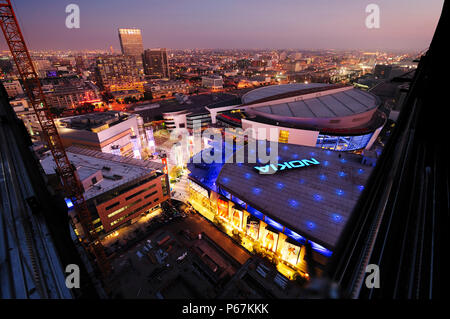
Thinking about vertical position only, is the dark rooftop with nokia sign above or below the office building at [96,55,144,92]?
below

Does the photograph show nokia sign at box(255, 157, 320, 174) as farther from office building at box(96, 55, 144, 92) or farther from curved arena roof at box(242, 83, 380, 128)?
office building at box(96, 55, 144, 92)

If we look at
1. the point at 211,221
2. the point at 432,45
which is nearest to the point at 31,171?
the point at 432,45

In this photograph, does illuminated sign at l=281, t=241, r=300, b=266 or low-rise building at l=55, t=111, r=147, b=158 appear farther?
low-rise building at l=55, t=111, r=147, b=158

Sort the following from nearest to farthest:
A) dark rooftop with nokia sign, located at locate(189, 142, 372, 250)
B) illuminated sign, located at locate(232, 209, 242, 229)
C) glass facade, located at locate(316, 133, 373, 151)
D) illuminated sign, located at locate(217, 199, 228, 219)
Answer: dark rooftop with nokia sign, located at locate(189, 142, 372, 250) → illuminated sign, located at locate(232, 209, 242, 229) → illuminated sign, located at locate(217, 199, 228, 219) → glass facade, located at locate(316, 133, 373, 151)

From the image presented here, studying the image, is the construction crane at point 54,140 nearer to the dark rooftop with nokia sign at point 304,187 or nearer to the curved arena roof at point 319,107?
the dark rooftop with nokia sign at point 304,187

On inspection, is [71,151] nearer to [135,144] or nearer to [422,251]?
[135,144]

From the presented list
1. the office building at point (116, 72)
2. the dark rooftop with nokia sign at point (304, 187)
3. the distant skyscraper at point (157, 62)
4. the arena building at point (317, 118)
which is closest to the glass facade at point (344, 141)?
the arena building at point (317, 118)

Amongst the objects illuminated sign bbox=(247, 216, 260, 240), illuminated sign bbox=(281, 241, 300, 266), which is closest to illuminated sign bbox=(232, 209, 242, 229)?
illuminated sign bbox=(247, 216, 260, 240)
